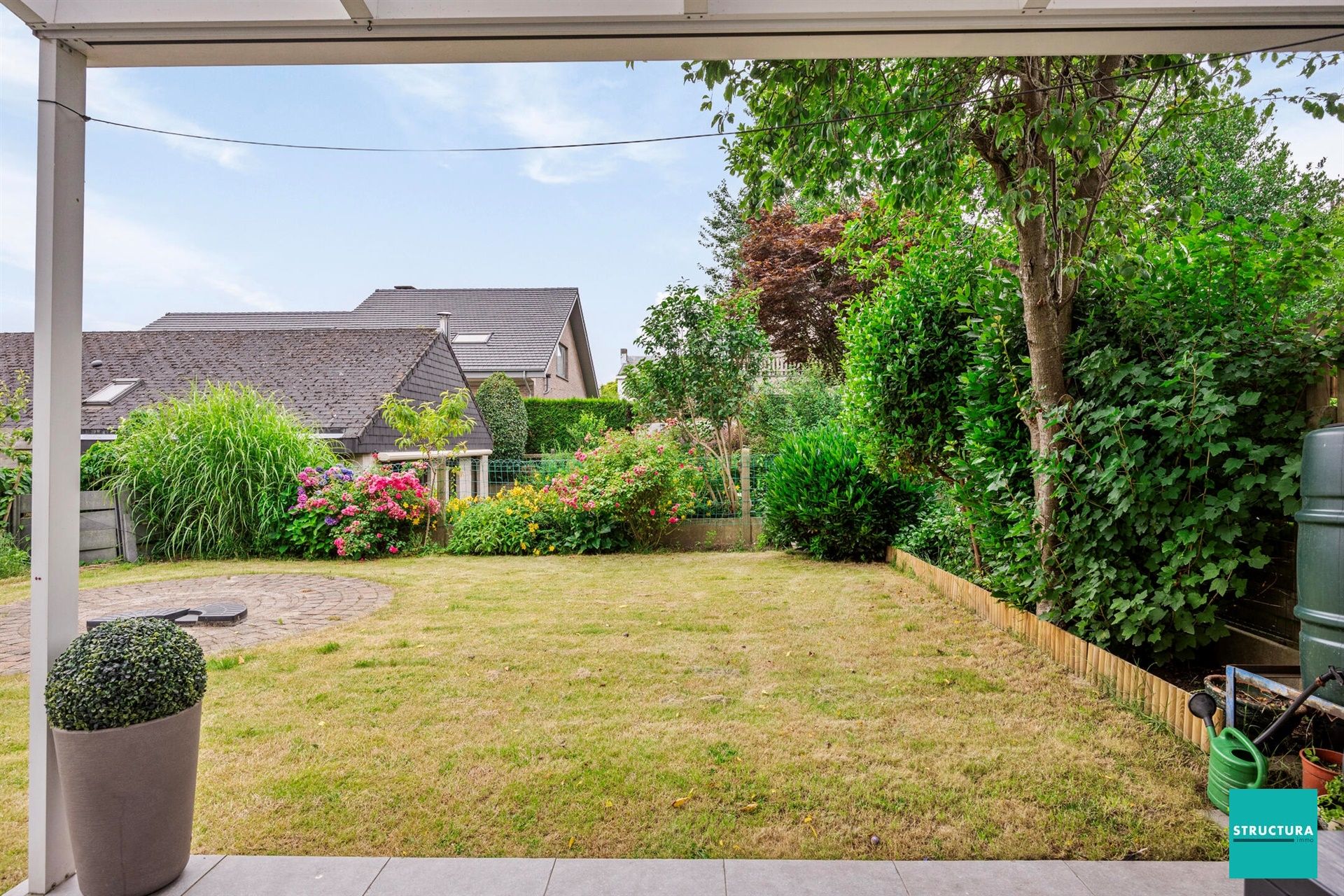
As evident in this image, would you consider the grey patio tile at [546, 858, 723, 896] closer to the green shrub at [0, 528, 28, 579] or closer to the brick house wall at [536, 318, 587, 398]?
the green shrub at [0, 528, 28, 579]

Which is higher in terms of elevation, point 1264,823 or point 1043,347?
point 1043,347

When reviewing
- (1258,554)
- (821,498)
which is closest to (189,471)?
(821,498)

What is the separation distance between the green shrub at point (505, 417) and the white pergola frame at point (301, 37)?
49.6 ft

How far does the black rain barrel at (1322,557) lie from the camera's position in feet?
7.73

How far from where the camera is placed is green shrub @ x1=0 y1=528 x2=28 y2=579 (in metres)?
7.64

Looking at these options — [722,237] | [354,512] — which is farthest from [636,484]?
[722,237]

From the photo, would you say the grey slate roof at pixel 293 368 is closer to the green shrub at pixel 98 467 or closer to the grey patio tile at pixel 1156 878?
the green shrub at pixel 98 467

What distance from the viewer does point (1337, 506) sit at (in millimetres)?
2365

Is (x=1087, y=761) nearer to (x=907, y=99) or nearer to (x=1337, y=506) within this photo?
(x=1337, y=506)

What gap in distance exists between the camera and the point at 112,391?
12562 millimetres

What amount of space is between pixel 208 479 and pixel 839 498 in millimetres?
7766

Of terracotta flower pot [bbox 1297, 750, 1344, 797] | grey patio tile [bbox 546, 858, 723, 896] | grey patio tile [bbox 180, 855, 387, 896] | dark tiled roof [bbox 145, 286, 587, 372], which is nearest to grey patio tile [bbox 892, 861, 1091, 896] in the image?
grey patio tile [bbox 546, 858, 723, 896]

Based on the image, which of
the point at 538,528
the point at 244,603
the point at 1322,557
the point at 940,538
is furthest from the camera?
the point at 538,528

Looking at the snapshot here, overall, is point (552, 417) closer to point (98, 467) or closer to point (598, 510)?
point (598, 510)
